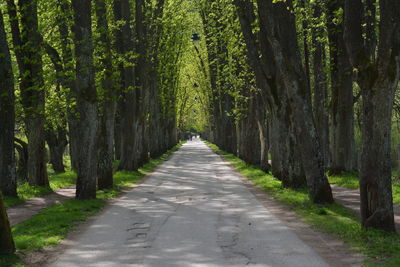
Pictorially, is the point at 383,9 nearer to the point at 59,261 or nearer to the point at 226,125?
the point at 59,261

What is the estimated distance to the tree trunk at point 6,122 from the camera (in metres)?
14.9

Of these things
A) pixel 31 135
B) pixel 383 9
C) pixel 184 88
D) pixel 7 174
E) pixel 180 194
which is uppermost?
pixel 184 88

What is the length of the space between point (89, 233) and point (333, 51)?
1379 cm

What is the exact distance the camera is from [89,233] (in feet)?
30.9

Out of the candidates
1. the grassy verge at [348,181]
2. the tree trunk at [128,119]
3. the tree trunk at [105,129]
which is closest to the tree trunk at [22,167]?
the tree trunk at [128,119]

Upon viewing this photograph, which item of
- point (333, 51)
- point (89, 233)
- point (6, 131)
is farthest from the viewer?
point (333, 51)

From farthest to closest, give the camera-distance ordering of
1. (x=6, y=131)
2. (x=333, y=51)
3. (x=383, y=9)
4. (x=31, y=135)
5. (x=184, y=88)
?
(x=184, y=88)
(x=333, y=51)
(x=31, y=135)
(x=6, y=131)
(x=383, y=9)

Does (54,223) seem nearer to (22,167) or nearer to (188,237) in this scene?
(188,237)

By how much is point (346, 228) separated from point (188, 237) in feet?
10.1

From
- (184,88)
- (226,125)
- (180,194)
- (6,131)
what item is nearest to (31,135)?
(6,131)

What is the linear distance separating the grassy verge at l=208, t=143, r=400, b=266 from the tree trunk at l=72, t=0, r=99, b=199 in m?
5.92

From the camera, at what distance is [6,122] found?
49.4 ft

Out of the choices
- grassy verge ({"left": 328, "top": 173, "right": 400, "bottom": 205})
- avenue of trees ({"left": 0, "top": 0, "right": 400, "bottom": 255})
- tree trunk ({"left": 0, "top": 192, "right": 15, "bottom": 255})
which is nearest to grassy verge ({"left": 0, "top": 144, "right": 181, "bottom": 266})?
tree trunk ({"left": 0, "top": 192, "right": 15, "bottom": 255})

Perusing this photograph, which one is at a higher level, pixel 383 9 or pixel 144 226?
pixel 383 9
